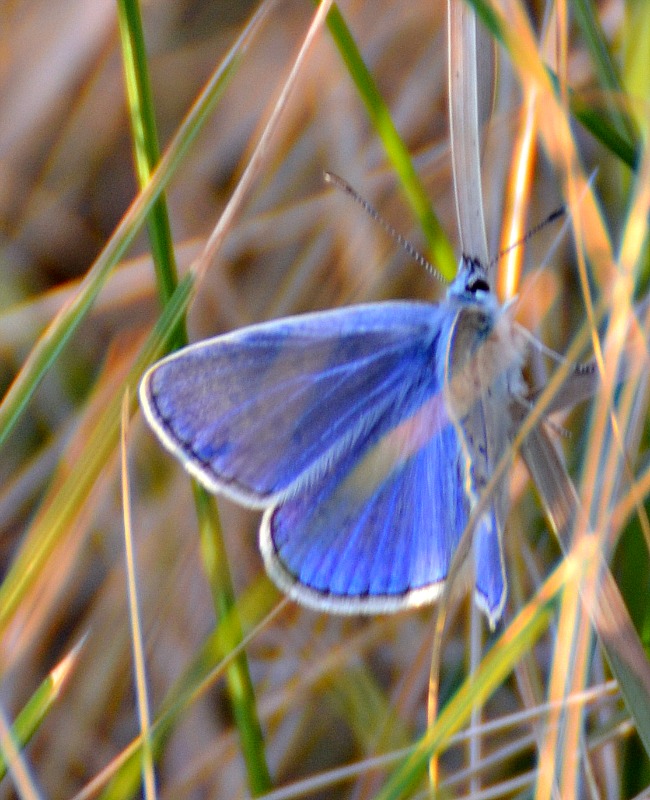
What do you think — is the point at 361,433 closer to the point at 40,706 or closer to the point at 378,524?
the point at 378,524

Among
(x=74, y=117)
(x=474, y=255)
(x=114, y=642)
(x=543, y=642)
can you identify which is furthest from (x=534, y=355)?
(x=74, y=117)

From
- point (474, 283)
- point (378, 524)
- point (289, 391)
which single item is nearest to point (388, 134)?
point (474, 283)

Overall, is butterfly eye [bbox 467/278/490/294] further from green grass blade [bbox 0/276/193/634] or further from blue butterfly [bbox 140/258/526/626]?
green grass blade [bbox 0/276/193/634]

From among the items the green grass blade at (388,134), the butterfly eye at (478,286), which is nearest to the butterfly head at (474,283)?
the butterfly eye at (478,286)

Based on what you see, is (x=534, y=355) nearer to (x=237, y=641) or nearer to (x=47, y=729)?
(x=237, y=641)

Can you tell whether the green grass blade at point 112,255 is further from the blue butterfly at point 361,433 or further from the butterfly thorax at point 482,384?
the butterfly thorax at point 482,384

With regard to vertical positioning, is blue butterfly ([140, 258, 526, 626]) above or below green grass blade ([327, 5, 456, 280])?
below

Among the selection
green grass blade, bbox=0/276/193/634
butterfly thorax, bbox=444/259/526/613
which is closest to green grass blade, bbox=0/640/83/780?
green grass blade, bbox=0/276/193/634

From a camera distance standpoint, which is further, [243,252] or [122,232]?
[243,252]
